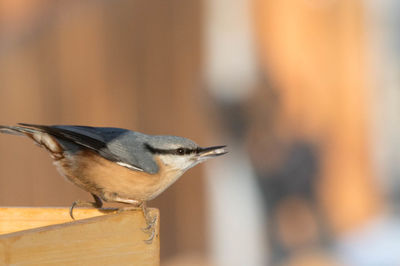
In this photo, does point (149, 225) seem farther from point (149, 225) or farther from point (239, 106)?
point (239, 106)

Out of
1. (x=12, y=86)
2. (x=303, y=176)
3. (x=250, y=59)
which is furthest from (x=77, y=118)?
(x=303, y=176)

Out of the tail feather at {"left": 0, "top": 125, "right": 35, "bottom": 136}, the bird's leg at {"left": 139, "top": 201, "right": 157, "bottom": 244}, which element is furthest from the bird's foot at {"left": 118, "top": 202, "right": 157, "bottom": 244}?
the tail feather at {"left": 0, "top": 125, "right": 35, "bottom": 136}

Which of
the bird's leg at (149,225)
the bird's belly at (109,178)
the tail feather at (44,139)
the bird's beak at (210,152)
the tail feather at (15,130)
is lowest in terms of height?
the bird's leg at (149,225)

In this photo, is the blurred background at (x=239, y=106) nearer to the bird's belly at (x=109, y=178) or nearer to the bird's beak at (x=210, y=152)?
the bird's belly at (x=109, y=178)

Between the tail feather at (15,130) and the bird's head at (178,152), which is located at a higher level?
the tail feather at (15,130)

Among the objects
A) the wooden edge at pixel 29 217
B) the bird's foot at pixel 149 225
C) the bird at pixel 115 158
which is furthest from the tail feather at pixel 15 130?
the bird's foot at pixel 149 225

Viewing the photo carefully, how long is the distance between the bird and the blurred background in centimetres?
156

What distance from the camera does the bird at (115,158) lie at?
2354 millimetres

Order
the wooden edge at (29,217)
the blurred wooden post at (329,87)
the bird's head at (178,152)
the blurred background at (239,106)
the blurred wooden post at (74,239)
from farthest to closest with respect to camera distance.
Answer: the blurred wooden post at (329,87) → the blurred background at (239,106) → the bird's head at (178,152) → the wooden edge at (29,217) → the blurred wooden post at (74,239)

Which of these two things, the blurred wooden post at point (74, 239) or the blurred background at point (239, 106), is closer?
the blurred wooden post at point (74, 239)

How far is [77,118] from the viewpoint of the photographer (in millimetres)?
4090

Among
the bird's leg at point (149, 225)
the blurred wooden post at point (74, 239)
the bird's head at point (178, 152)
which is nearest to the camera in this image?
the blurred wooden post at point (74, 239)

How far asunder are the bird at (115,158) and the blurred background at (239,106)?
A: 61.6 inches

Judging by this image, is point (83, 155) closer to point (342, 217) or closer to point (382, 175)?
point (342, 217)
